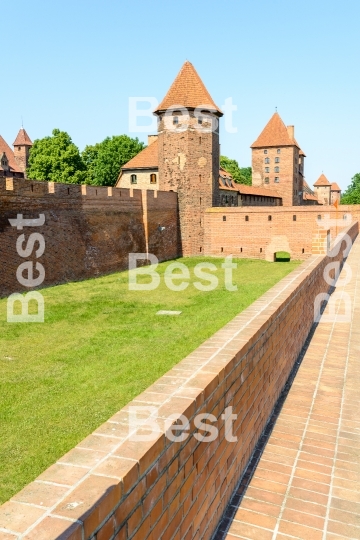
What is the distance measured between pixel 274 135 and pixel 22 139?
32.4 meters

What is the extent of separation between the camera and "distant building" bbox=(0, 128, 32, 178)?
47869mm

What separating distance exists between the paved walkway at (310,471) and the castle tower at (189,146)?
79.5ft

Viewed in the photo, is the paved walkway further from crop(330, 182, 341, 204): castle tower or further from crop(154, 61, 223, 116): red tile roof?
crop(330, 182, 341, 204): castle tower

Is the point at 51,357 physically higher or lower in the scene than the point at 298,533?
lower

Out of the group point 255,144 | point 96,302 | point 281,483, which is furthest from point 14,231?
point 255,144

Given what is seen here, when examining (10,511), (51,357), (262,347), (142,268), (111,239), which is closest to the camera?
(10,511)

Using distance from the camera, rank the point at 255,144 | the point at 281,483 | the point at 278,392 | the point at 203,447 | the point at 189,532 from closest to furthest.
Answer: the point at 189,532, the point at 203,447, the point at 281,483, the point at 278,392, the point at 255,144

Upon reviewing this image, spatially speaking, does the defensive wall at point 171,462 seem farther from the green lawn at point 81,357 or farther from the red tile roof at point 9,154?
the red tile roof at point 9,154

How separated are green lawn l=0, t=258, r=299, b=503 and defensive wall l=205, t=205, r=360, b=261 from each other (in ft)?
40.6

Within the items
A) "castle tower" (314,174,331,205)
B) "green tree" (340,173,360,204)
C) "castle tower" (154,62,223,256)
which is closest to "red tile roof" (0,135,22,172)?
"castle tower" (154,62,223,256)

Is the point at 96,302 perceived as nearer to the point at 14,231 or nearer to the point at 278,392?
the point at 14,231

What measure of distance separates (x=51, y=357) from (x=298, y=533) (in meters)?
7.76

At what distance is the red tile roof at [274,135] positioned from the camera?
55125 mm

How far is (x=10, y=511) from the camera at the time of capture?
124 cm
